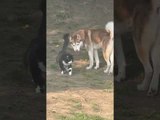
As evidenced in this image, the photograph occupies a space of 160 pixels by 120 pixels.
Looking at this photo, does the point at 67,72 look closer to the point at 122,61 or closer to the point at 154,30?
the point at 122,61

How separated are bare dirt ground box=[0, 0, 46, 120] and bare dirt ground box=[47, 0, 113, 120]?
21 cm

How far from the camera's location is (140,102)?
18.8 feet

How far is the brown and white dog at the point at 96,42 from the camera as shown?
6.39m

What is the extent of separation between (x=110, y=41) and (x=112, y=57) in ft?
0.96

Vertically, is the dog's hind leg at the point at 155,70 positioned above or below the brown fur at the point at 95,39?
below

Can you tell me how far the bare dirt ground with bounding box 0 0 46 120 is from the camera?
5.41 m

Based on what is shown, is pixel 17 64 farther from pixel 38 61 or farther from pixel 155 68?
pixel 155 68

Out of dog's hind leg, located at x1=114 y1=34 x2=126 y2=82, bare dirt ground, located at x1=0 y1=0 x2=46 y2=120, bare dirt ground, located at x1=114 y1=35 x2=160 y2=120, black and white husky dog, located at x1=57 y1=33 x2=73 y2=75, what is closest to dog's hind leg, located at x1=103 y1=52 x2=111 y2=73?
dog's hind leg, located at x1=114 y1=34 x2=126 y2=82

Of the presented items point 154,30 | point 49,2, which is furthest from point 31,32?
point 154,30

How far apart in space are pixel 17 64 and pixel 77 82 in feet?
3.78

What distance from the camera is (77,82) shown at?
20.6ft

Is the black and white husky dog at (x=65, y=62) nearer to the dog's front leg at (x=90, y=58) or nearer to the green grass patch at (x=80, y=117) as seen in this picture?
the dog's front leg at (x=90, y=58)

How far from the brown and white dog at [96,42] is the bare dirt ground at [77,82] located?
11cm

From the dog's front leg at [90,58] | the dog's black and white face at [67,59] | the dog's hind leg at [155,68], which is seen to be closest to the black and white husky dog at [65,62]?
the dog's black and white face at [67,59]
